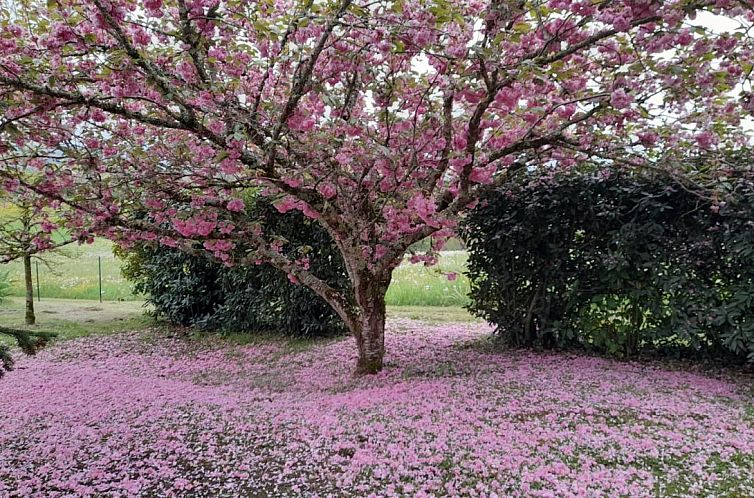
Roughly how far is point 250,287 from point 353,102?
132 inches

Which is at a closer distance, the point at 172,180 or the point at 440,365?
the point at 172,180

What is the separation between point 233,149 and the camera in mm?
2850

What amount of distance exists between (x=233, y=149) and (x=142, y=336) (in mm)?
4461

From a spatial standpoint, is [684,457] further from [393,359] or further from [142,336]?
[142,336]

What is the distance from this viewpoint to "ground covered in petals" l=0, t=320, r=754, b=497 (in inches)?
91.7

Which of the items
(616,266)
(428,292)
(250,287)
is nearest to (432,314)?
(428,292)

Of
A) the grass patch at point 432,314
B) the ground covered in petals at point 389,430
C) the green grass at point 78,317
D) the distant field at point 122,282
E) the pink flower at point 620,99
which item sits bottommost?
the ground covered in petals at point 389,430

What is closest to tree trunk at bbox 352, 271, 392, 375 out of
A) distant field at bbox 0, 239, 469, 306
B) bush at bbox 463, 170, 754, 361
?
bush at bbox 463, 170, 754, 361

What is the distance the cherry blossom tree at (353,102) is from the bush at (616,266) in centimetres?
48

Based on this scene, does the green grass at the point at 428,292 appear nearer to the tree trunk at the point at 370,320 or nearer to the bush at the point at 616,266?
the bush at the point at 616,266

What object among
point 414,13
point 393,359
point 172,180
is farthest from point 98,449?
point 414,13

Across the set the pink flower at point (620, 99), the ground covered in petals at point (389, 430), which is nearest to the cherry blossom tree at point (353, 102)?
the pink flower at point (620, 99)

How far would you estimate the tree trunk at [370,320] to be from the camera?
12.8 ft

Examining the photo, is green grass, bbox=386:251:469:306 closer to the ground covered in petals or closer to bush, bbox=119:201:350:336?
bush, bbox=119:201:350:336
